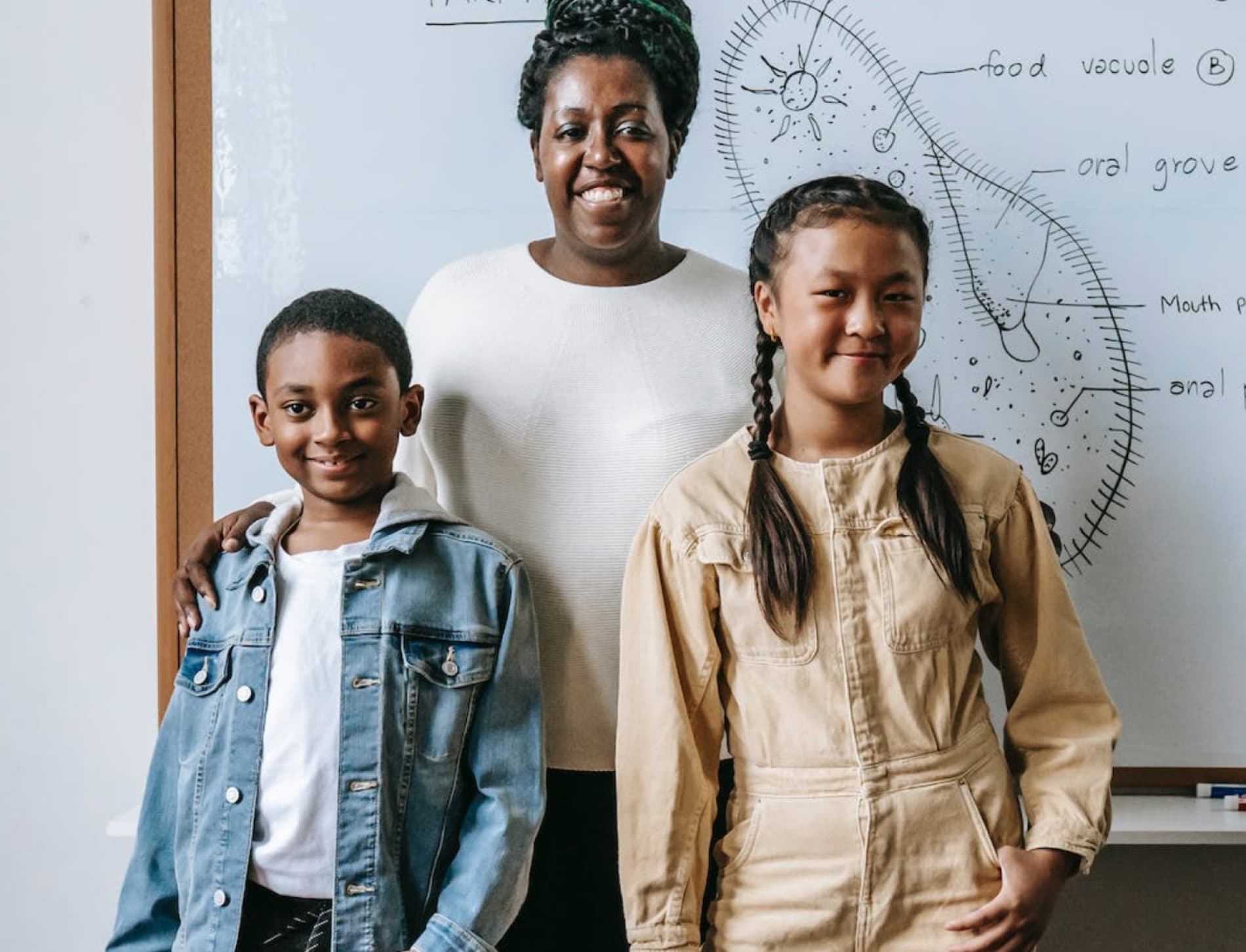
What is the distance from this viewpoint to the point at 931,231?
1496 millimetres

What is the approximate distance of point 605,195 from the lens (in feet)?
3.89

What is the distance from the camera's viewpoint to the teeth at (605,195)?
119 centimetres

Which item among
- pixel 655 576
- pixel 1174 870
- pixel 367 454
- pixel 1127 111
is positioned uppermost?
pixel 1127 111

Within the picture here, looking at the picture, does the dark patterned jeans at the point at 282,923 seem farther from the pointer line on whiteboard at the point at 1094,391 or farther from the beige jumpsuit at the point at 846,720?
the pointer line on whiteboard at the point at 1094,391

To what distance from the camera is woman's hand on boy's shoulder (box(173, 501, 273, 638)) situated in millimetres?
1169

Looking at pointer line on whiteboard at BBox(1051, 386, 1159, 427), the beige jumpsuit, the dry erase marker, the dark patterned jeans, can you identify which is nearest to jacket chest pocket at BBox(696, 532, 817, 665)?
the beige jumpsuit

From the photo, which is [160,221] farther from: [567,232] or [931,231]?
[931,231]

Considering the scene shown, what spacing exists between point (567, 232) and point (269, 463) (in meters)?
0.59

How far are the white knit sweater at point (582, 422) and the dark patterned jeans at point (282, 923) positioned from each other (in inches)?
11.4

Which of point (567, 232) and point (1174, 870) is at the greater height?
point (567, 232)

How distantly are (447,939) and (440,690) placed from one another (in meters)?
0.23

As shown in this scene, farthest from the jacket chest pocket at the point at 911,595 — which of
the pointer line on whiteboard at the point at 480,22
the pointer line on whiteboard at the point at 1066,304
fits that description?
the pointer line on whiteboard at the point at 480,22

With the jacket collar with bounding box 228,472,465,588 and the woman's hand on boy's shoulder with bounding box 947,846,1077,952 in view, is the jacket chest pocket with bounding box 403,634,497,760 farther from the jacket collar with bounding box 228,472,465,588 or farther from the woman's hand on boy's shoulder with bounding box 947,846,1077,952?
the woman's hand on boy's shoulder with bounding box 947,846,1077,952

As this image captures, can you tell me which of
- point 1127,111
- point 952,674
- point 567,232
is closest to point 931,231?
point 1127,111
